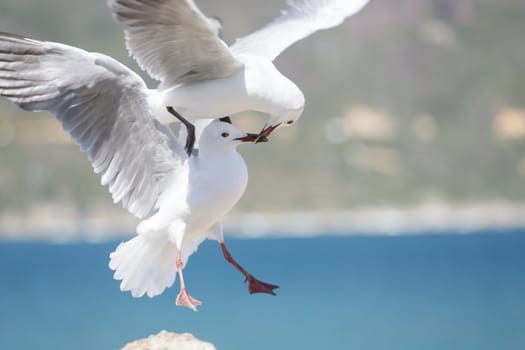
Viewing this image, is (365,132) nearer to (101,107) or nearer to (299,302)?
(299,302)

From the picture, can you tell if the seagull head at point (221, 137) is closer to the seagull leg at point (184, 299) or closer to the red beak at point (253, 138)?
the red beak at point (253, 138)

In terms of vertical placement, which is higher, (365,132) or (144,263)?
(144,263)

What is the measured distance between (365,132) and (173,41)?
85.8 meters

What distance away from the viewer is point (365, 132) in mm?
93000

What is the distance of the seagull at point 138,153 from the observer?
776 cm

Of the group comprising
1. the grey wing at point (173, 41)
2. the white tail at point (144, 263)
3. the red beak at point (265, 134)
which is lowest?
the white tail at point (144, 263)

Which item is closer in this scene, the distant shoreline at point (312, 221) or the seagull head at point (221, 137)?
the seagull head at point (221, 137)

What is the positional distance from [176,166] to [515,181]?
277ft

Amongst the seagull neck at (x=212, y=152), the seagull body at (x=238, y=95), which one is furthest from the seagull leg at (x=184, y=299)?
the seagull body at (x=238, y=95)

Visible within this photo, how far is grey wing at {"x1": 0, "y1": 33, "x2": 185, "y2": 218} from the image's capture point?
8109 mm

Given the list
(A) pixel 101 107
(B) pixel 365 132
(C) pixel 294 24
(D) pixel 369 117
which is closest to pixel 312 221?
(B) pixel 365 132

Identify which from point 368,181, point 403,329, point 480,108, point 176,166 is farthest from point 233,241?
point 176,166

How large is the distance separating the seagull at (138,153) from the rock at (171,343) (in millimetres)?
533

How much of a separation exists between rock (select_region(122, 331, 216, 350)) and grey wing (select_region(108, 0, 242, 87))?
192 cm
